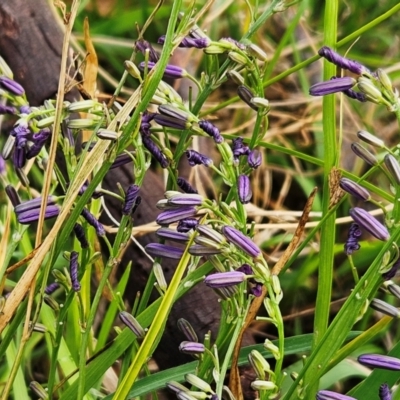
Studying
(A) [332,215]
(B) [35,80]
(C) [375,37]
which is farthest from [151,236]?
(C) [375,37]

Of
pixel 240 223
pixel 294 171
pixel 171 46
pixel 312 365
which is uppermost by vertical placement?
pixel 171 46

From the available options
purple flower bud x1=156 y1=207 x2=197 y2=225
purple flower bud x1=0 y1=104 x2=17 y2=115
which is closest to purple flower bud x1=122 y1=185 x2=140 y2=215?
purple flower bud x1=156 y1=207 x2=197 y2=225

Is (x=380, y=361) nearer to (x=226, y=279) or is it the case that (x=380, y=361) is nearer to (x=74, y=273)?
(x=226, y=279)

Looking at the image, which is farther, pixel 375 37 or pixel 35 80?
pixel 375 37

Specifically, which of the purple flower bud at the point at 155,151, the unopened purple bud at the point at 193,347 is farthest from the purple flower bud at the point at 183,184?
the unopened purple bud at the point at 193,347

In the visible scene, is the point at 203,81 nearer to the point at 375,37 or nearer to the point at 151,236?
the point at 151,236
